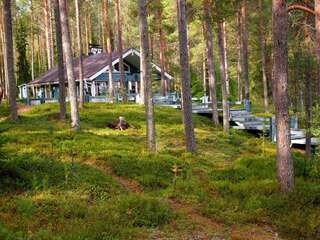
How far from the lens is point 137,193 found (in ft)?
40.6

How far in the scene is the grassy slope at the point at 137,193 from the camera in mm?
9516

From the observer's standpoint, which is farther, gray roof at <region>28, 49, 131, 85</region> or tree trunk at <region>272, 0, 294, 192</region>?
gray roof at <region>28, 49, 131, 85</region>

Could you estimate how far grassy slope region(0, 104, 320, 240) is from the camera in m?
9.52

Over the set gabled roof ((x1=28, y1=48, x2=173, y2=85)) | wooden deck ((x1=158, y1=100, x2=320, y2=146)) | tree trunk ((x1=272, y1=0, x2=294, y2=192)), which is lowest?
wooden deck ((x1=158, y1=100, x2=320, y2=146))

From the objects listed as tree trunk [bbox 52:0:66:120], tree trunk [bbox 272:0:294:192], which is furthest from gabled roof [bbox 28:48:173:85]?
tree trunk [bbox 272:0:294:192]

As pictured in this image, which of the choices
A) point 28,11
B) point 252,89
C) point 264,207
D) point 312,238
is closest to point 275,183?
point 264,207

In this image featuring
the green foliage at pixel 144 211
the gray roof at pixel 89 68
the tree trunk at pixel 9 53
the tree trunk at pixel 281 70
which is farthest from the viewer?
the gray roof at pixel 89 68

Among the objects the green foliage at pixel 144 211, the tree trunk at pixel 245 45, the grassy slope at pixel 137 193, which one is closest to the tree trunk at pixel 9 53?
the grassy slope at pixel 137 193

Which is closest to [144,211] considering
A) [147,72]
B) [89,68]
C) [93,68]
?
[147,72]

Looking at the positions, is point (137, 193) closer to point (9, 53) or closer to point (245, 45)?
point (9, 53)

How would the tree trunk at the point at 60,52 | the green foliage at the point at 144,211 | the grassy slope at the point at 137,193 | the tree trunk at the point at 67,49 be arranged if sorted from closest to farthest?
1. the grassy slope at the point at 137,193
2. the green foliage at the point at 144,211
3. the tree trunk at the point at 67,49
4. the tree trunk at the point at 60,52

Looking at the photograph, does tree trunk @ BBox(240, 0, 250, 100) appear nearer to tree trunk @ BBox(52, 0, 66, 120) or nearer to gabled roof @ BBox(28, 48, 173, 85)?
gabled roof @ BBox(28, 48, 173, 85)

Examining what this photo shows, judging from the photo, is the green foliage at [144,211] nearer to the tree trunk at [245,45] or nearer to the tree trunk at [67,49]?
the tree trunk at [67,49]

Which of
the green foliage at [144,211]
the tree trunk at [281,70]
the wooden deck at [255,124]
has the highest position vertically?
the tree trunk at [281,70]
